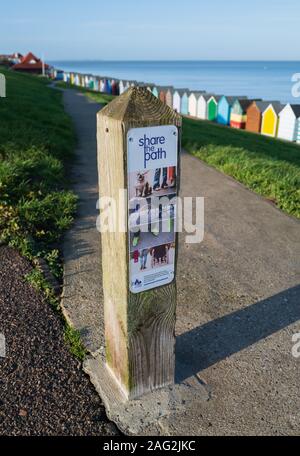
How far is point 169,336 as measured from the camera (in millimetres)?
2566

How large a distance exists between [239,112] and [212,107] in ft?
8.78

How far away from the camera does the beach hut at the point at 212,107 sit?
23188mm

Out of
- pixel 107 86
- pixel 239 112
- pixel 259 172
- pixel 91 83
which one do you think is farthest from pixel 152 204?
pixel 91 83

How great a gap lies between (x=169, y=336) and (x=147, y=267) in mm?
501

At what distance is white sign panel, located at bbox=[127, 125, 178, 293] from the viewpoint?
83.0 inches

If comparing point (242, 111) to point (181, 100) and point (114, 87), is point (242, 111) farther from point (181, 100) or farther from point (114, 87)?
point (114, 87)

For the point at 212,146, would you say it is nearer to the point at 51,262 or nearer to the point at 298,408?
the point at 51,262

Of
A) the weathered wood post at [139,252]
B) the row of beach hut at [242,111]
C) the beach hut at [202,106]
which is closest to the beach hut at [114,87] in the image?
the row of beach hut at [242,111]

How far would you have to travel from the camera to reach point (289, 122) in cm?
1783

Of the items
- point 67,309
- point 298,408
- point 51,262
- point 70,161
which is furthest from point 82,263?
point 70,161

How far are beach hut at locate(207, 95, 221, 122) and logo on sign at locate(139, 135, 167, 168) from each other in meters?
22.1
